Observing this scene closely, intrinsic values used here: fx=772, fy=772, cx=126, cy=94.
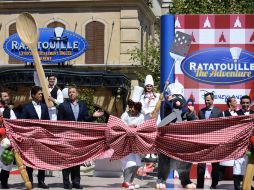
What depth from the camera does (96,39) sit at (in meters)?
34.8

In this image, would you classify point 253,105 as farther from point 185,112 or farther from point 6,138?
point 6,138

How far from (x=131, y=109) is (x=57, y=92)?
255 centimetres

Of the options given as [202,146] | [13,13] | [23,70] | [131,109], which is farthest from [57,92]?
[13,13]

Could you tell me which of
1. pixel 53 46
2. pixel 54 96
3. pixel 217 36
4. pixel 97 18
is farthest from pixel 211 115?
pixel 97 18

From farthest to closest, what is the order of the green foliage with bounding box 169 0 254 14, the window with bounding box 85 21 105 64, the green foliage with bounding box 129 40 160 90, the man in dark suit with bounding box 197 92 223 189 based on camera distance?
the window with bounding box 85 21 105 64, the green foliage with bounding box 169 0 254 14, the green foliage with bounding box 129 40 160 90, the man in dark suit with bounding box 197 92 223 189

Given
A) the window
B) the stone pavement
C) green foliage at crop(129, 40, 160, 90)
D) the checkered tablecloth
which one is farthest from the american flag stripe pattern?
the window

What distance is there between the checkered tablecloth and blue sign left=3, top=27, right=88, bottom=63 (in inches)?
768

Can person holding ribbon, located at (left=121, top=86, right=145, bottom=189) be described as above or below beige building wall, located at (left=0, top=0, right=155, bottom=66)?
below

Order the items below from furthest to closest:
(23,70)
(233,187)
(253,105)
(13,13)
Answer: (13,13)
(23,70)
(253,105)
(233,187)

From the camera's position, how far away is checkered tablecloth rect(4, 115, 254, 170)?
44.5ft

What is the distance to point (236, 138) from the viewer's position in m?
13.5

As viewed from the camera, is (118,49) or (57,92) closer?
(57,92)

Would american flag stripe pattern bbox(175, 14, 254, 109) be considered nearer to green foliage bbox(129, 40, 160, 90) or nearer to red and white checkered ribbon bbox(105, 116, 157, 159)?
red and white checkered ribbon bbox(105, 116, 157, 159)

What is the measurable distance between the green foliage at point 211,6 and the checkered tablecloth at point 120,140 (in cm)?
1965
